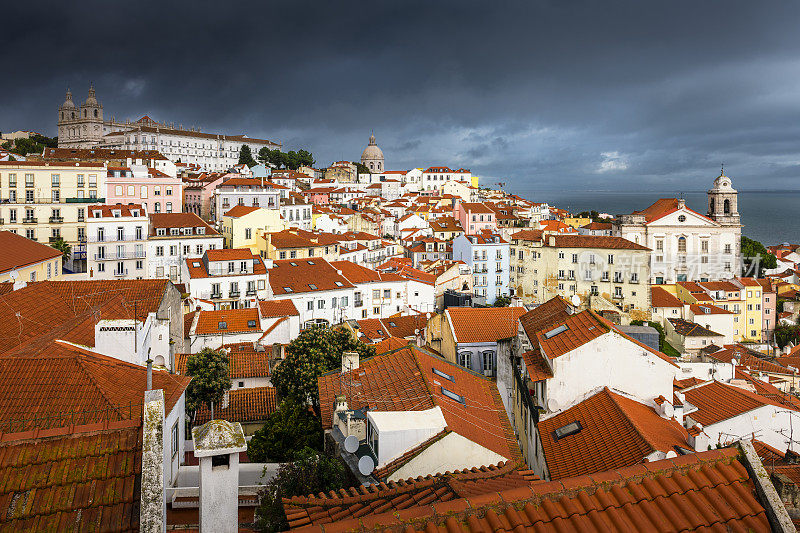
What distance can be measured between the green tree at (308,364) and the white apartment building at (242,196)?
43055 mm

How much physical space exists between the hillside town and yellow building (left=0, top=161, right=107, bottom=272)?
6.7 inches

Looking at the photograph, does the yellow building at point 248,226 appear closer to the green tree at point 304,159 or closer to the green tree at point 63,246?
the green tree at point 63,246

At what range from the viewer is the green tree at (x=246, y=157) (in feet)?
401

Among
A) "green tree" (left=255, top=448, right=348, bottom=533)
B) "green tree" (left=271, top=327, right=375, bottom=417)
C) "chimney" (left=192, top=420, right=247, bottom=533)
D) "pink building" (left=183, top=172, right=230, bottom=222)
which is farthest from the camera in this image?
"pink building" (left=183, top=172, right=230, bottom=222)

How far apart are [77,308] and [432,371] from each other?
11035mm

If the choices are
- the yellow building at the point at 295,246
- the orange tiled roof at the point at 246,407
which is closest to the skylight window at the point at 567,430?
the orange tiled roof at the point at 246,407

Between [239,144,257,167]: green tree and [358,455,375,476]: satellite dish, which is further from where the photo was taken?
[239,144,257,167]: green tree

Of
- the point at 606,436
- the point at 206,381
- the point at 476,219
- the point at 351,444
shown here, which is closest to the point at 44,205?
the point at 206,381

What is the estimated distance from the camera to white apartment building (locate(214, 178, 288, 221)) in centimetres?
6159

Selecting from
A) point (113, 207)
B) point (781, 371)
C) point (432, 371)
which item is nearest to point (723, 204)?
point (781, 371)

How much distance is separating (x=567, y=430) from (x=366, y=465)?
5.44 meters

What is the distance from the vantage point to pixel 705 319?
54.7 m

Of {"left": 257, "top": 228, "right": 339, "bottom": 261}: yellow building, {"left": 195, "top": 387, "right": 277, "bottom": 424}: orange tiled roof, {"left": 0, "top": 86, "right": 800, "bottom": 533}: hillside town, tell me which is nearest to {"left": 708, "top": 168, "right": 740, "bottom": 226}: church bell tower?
{"left": 0, "top": 86, "right": 800, "bottom": 533}: hillside town

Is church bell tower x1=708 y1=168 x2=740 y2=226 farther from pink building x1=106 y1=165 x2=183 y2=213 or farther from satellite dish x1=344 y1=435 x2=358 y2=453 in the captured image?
satellite dish x1=344 y1=435 x2=358 y2=453
